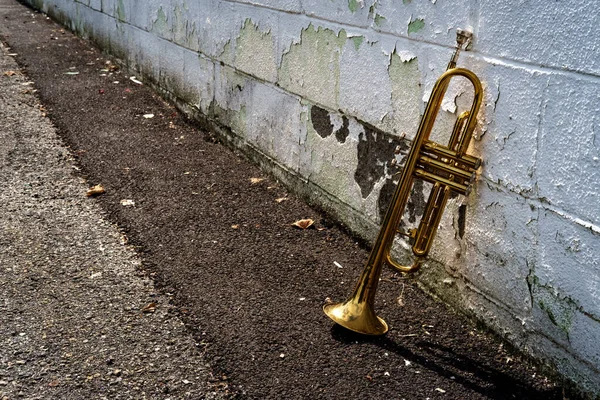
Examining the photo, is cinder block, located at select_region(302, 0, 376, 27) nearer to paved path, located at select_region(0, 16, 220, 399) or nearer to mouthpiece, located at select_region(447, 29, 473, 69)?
mouthpiece, located at select_region(447, 29, 473, 69)

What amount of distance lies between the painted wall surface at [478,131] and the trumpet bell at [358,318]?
43 cm

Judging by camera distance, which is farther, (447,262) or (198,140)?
(198,140)

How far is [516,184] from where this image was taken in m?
2.81

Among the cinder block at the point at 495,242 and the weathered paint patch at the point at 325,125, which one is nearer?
the cinder block at the point at 495,242

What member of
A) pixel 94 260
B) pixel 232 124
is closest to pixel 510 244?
pixel 94 260

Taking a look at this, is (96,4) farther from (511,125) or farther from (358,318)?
(511,125)

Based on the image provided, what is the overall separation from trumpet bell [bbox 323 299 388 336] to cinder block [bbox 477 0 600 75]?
1.14 metres

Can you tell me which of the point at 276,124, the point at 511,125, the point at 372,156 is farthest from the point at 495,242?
the point at 276,124

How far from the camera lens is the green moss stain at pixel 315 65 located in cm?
396

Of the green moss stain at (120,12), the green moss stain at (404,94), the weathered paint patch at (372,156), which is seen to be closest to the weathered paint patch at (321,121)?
the weathered paint patch at (372,156)

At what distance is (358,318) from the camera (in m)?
3.05

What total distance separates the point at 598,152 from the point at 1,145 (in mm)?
4323

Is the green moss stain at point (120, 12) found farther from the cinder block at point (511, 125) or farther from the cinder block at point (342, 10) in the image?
the cinder block at point (511, 125)

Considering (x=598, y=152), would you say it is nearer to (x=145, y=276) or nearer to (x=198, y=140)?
(x=145, y=276)
